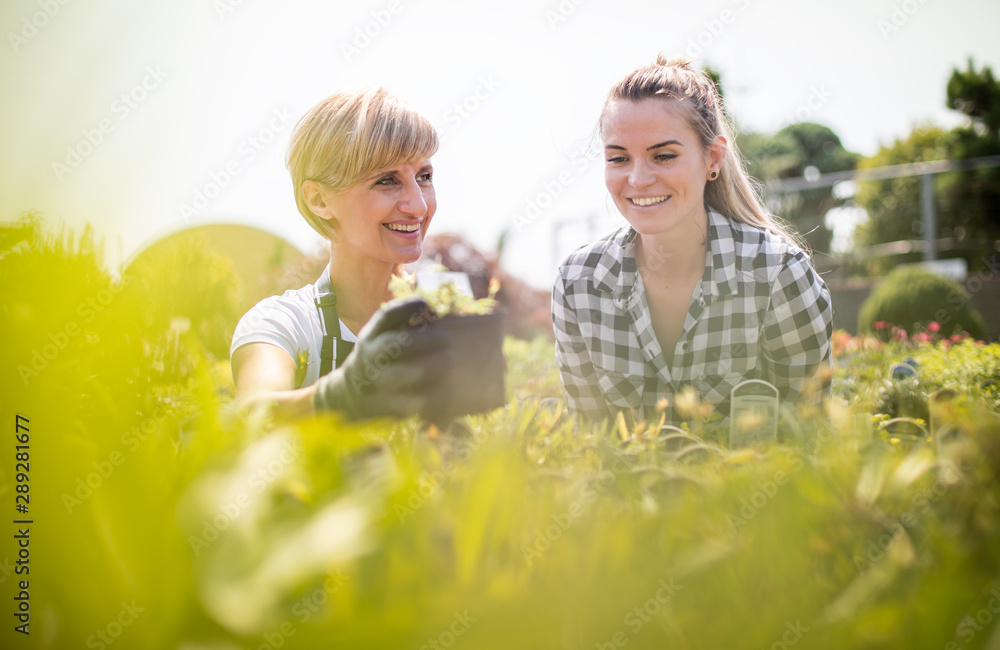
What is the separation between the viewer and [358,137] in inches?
72.2

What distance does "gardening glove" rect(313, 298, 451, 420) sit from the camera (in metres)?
0.95

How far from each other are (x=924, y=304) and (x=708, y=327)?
7.56m

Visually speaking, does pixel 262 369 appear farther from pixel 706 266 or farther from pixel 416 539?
pixel 706 266

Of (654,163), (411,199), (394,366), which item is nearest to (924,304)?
(654,163)

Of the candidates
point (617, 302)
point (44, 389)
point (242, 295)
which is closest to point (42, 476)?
point (44, 389)

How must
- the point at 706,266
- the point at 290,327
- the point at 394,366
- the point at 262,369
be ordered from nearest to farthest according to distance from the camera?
the point at 394,366 → the point at 262,369 → the point at 290,327 → the point at 706,266

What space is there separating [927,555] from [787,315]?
5.86ft

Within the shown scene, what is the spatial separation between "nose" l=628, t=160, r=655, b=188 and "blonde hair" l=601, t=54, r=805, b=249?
26cm

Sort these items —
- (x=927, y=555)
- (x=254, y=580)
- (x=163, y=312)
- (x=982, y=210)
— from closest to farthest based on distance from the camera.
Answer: (x=254, y=580)
(x=927, y=555)
(x=163, y=312)
(x=982, y=210)

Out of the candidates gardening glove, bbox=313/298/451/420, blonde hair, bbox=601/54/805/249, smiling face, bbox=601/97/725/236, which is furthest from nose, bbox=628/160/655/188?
gardening glove, bbox=313/298/451/420

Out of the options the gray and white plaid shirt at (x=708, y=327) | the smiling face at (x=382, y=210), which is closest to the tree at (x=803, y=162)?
the gray and white plaid shirt at (x=708, y=327)

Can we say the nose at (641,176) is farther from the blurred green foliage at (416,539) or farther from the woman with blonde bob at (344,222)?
the blurred green foliage at (416,539)

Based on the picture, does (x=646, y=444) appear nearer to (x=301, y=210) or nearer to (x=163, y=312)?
(x=163, y=312)

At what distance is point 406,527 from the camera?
1.81ft
